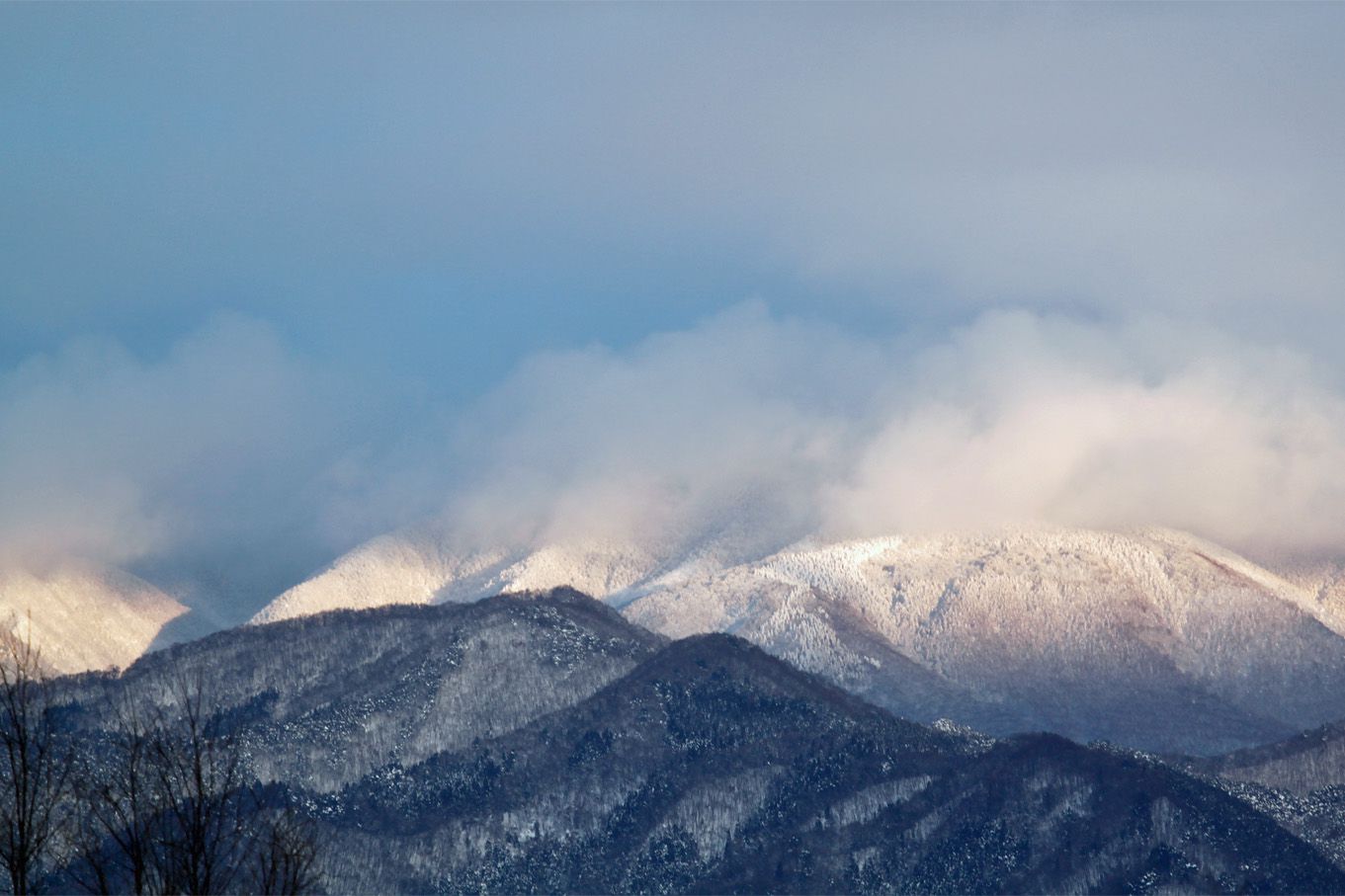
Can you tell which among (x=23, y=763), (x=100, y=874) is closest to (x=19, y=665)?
(x=23, y=763)

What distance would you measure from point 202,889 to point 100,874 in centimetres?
612

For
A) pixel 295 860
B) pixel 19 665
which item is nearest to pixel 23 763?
pixel 19 665

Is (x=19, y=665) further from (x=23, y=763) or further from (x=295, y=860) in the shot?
(x=295, y=860)

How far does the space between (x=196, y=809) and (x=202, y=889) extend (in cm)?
573

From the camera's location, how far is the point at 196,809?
9106 cm

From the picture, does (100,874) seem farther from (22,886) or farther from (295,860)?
(295,860)

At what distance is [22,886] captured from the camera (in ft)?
304

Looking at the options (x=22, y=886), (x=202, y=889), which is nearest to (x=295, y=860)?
(x=202, y=889)

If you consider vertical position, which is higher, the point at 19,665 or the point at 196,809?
the point at 19,665

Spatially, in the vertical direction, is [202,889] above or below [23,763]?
below

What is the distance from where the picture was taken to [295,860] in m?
98.7

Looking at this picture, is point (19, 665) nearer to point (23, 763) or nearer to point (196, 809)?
point (23, 763)

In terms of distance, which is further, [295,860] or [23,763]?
[295,860]

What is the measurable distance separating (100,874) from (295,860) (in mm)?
10827
